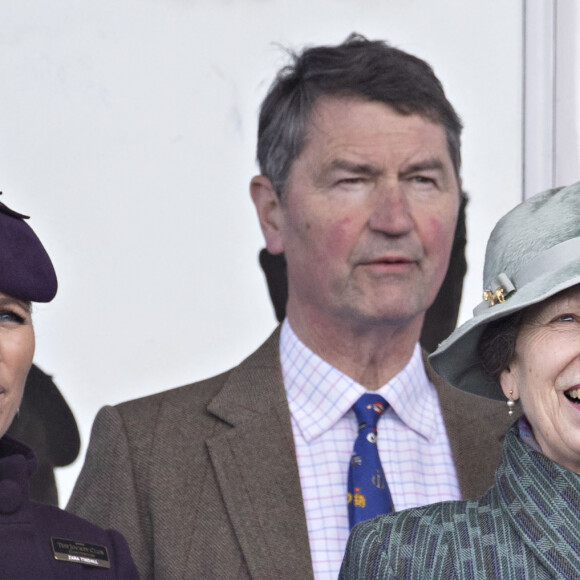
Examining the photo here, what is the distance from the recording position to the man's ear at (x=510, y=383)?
2625mm

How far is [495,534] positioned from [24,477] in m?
0.91

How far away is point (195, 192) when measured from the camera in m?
3.79

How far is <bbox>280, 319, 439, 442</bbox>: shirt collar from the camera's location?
3289 millimetres

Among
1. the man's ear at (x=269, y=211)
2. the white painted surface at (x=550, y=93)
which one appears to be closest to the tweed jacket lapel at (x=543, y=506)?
the man's ear at (x=269, y=211)

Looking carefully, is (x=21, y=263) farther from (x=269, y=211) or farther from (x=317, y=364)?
(x=269, y=211)

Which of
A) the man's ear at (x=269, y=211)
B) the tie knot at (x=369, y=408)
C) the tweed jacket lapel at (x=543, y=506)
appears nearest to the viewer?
the tweed jacket lapel at (x=543, y=506)

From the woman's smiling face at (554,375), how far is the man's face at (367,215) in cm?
80

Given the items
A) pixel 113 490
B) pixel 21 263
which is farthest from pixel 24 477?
pixel 113 490

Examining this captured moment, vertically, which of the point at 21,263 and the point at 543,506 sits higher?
the point at 21,263

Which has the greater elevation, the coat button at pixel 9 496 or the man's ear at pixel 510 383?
the man's ear at pixel 510 383

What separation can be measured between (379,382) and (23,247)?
1146 mm

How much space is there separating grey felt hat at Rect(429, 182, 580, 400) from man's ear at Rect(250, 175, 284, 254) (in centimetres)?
95

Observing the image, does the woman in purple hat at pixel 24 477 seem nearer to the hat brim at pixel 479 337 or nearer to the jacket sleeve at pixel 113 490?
the jacket sleeve at pixel 113 490

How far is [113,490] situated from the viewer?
3.14 m
